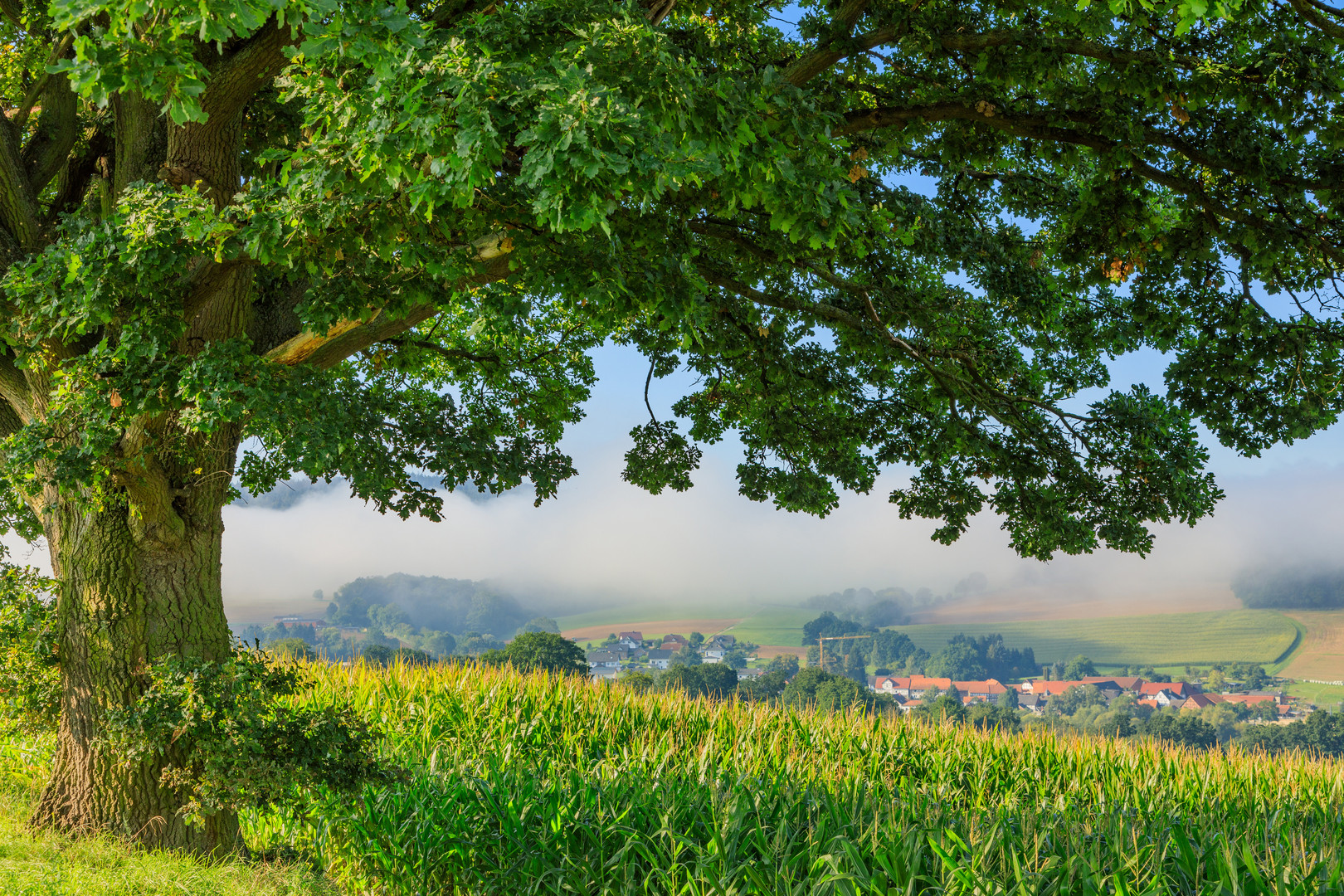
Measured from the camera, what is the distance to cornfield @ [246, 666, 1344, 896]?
4879mm

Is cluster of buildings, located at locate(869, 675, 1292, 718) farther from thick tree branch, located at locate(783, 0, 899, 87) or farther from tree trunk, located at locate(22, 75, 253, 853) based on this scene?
thick tree branch, located at locate(783, 0, 899, 87)

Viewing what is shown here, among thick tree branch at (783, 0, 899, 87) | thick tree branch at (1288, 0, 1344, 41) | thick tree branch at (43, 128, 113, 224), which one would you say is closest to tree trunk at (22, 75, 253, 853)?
thick tree branch at (43, 128, 113, 224)

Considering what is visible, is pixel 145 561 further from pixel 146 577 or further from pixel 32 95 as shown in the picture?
pixel 32 95

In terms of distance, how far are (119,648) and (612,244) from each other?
17.2 ft

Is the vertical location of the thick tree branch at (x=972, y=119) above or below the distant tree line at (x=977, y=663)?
above

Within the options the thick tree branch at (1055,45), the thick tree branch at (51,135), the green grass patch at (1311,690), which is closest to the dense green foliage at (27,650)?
the thick tree branch at (51,135)

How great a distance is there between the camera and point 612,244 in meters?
4.71

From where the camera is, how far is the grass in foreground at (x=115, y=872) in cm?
593

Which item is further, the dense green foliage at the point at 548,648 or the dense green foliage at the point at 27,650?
the dense green foliage at the point at 548,648

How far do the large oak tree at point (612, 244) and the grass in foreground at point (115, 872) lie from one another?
27cm

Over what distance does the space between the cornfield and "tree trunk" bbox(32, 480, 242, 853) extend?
903mm

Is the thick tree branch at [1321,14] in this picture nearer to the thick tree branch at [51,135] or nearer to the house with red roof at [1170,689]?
the thick tree branch at [51,135]

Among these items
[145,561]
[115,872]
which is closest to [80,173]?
[145,561]

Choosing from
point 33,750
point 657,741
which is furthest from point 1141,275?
point 33,750
